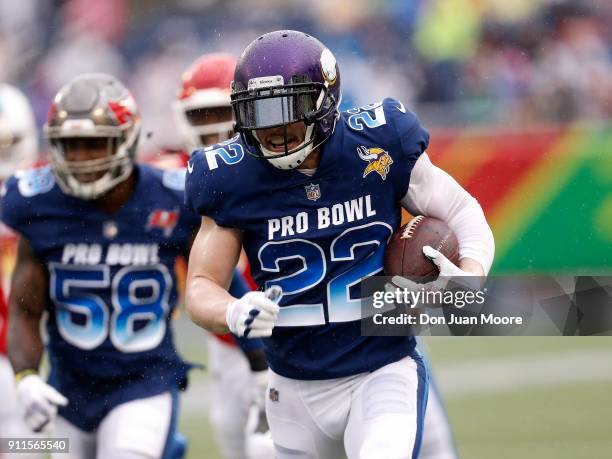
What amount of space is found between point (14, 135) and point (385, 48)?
21.3 feet

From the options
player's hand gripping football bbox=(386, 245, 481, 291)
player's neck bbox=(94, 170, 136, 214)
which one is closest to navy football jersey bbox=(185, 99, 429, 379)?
player's hand gripping football bbox=(386, 245, 481, 291)

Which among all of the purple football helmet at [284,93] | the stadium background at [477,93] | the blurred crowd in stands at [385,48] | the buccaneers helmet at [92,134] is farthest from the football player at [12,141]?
the blurred crowd in stands at [385,48]

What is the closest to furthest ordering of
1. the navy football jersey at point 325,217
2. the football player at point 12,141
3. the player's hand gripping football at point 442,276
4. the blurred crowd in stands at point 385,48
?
the player's hand gripping football at point 442,276
the navy football jersey at point 325,217
the football player at point 12,141
the blurred crowd in stands at point 385,48

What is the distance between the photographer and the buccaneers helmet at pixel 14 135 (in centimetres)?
695

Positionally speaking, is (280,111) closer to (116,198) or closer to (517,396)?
(116,198)

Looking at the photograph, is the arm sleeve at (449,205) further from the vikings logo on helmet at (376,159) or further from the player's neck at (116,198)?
the player's neck at (116,198)

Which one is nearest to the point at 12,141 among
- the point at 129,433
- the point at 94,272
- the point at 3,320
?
the point at 3,320

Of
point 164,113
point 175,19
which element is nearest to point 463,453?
point 164,113

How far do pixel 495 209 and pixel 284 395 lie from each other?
696 cm

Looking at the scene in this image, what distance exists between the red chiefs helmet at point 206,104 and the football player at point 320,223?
6.28ft

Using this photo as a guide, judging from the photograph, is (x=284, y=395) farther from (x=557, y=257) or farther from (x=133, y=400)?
(x=557, y=257)

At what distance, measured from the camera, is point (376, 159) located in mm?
3984

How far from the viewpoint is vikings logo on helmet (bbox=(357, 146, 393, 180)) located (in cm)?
398

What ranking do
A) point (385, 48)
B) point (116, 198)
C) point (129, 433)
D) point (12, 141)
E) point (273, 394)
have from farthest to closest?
point (385, 48)
point (12, 141)
point (116, 198)
point (129, 433)
point (273, 394)
